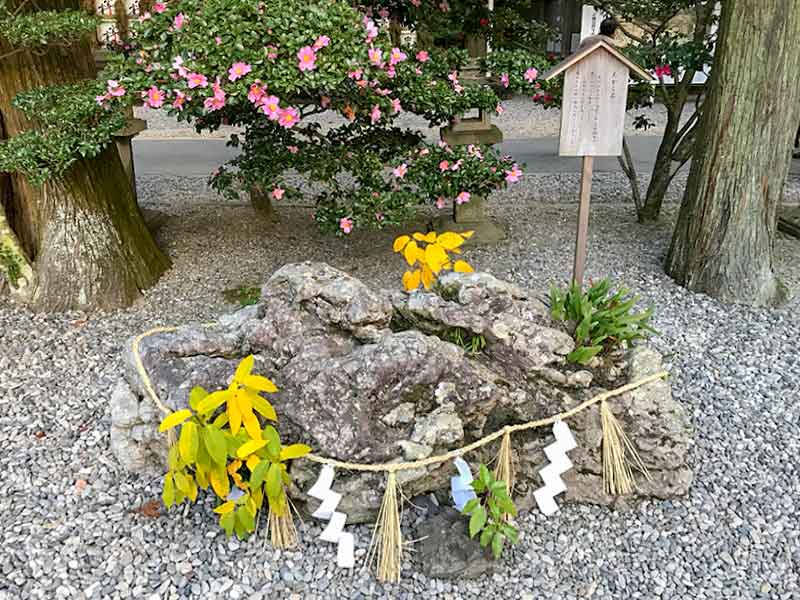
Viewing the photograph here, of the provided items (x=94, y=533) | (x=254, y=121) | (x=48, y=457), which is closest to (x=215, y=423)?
(x=94, y=533)

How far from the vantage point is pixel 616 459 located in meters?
2.31

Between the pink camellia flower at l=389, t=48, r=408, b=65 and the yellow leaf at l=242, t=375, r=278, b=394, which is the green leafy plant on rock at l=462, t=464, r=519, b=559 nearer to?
the yellow leaf at l=242, t=375, r=278, b=394

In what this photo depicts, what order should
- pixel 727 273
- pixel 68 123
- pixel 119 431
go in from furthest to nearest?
pixel 727 273
pixel 68 123
pixel 119 431

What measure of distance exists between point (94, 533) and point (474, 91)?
9.62 ft

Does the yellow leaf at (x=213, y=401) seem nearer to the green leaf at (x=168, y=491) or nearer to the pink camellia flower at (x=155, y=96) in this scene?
the green leaf at (x=168, y=491)

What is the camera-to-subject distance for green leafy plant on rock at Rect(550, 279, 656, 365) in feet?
8.08

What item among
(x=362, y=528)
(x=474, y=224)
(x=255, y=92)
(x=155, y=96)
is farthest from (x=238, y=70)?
Answer: (x=474, y=224)

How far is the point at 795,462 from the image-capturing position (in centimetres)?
258

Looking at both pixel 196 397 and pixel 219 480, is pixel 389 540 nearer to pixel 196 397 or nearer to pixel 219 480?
pixel 219 480

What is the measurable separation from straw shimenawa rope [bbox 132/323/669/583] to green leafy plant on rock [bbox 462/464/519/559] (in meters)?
0.13

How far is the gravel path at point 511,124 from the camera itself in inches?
404

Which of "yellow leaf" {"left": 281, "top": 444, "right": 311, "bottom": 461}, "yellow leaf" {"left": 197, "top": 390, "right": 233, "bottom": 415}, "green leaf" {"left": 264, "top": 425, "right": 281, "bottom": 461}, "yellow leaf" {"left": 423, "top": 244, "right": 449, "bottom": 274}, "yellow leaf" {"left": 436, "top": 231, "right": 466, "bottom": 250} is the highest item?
"yellow leaf" {"left": 436, "top": 231, "right": 466, "bottom": 250}

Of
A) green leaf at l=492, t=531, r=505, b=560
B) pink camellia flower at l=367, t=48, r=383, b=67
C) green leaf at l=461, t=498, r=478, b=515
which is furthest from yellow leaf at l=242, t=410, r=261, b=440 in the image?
pink camellia flower at l=367, t=48, r=383, b=67

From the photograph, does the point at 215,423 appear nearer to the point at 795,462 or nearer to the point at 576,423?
the point at 576,423
